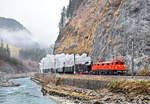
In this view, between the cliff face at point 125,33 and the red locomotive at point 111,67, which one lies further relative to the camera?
the cliff face at point 125,33

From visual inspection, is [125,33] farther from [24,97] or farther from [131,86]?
[24,97]

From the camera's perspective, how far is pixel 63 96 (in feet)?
162

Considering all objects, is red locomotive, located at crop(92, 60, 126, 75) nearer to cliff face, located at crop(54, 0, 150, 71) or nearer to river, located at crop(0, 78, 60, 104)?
cliff face, located at crop(54, 0, 150, 71)

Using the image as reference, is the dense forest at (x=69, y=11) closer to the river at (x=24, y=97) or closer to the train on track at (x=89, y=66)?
the train on track at (x=89, y=66)

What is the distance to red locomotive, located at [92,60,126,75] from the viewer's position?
50.9 meters

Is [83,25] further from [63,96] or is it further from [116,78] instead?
[116,78]

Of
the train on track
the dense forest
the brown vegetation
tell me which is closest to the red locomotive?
the train on track

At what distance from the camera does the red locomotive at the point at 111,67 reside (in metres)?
50.9

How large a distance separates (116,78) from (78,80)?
16.6 meters

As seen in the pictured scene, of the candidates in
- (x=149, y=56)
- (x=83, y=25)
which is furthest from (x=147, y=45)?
(x=83, y=25)

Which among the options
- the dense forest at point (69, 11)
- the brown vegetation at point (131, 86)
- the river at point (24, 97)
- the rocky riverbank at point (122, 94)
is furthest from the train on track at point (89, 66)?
the dense forest at point (69, 11)

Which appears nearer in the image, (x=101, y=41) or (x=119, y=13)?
(x=119, y=13)

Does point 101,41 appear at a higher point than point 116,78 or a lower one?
higher

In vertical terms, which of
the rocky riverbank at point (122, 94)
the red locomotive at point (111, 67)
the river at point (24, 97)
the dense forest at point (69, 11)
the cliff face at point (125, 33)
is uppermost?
the dense forest at point (69, 11)
